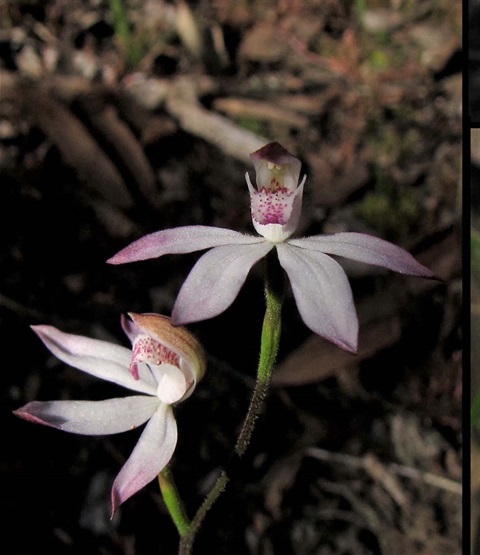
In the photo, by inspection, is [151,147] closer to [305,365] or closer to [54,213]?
[54,213]

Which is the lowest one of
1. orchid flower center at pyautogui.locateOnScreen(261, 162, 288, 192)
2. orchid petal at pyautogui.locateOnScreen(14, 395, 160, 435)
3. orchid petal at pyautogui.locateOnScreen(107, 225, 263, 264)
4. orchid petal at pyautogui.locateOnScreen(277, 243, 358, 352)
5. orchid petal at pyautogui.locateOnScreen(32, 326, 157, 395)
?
orchid petal at pyautogui.locateOnScreen(14, 395, 160, 435)

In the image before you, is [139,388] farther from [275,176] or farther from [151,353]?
[275,176]

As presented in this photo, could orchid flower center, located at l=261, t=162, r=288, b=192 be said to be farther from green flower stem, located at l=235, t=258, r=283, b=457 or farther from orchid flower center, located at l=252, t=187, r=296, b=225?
green flower stem, located at l=235, t=258, r=283, b=457

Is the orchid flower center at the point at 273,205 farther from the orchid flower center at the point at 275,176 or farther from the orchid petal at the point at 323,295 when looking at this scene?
the orchid petal at the point at 323,295

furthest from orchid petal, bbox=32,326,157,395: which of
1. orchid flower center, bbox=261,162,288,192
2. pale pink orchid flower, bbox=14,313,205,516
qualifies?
orchid flower center, bbox=261,162,288,192

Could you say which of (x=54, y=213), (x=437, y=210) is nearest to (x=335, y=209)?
(x=437, y=210)

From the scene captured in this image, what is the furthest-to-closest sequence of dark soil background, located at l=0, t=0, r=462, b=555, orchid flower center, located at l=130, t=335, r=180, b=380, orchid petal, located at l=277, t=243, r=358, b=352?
dark soil background, located at l=0, t=0, r=462, b=555 < orchid flower center, located at l=130, t=335, r=180, b=380 < orchid petal, located at l=277, t=243, r=358, b=352
